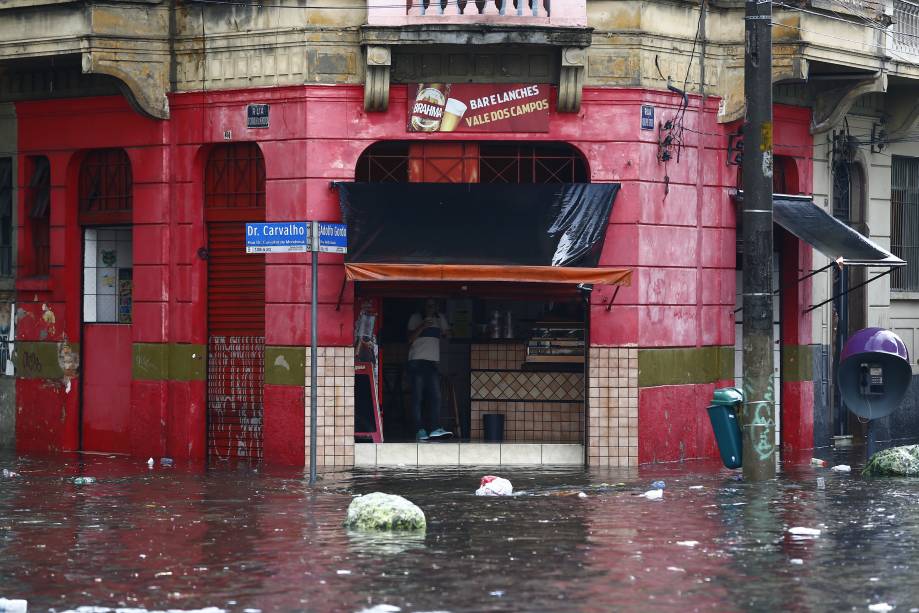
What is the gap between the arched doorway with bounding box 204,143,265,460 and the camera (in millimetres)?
19609

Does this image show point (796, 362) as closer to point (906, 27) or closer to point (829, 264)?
point (829, 264)

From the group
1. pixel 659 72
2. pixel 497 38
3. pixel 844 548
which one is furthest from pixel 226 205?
pixel 844 548

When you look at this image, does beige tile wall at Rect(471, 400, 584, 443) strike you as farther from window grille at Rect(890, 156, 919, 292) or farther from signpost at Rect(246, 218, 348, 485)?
window grille at Rect(890, 156, 919, 292)

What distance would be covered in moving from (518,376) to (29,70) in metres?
7.27

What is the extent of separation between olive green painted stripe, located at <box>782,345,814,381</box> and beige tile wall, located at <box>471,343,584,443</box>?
3322 millimetres

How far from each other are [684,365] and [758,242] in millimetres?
3317

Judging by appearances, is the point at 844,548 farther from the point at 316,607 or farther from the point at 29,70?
the point at 29,70

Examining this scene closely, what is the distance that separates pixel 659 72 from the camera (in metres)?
19.1

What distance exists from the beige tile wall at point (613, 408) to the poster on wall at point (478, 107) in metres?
2.75

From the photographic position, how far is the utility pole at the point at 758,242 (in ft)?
54.3

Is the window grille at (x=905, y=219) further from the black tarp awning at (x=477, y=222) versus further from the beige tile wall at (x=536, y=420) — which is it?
the black tarp awning at (x=477, y=222)

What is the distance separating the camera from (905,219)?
24.0 meters

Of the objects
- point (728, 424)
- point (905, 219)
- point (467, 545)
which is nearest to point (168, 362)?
point (728, 424)

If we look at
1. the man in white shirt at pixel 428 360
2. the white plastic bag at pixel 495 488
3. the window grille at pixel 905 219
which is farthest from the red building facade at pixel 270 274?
the white plastic bag at pixel 495 488
